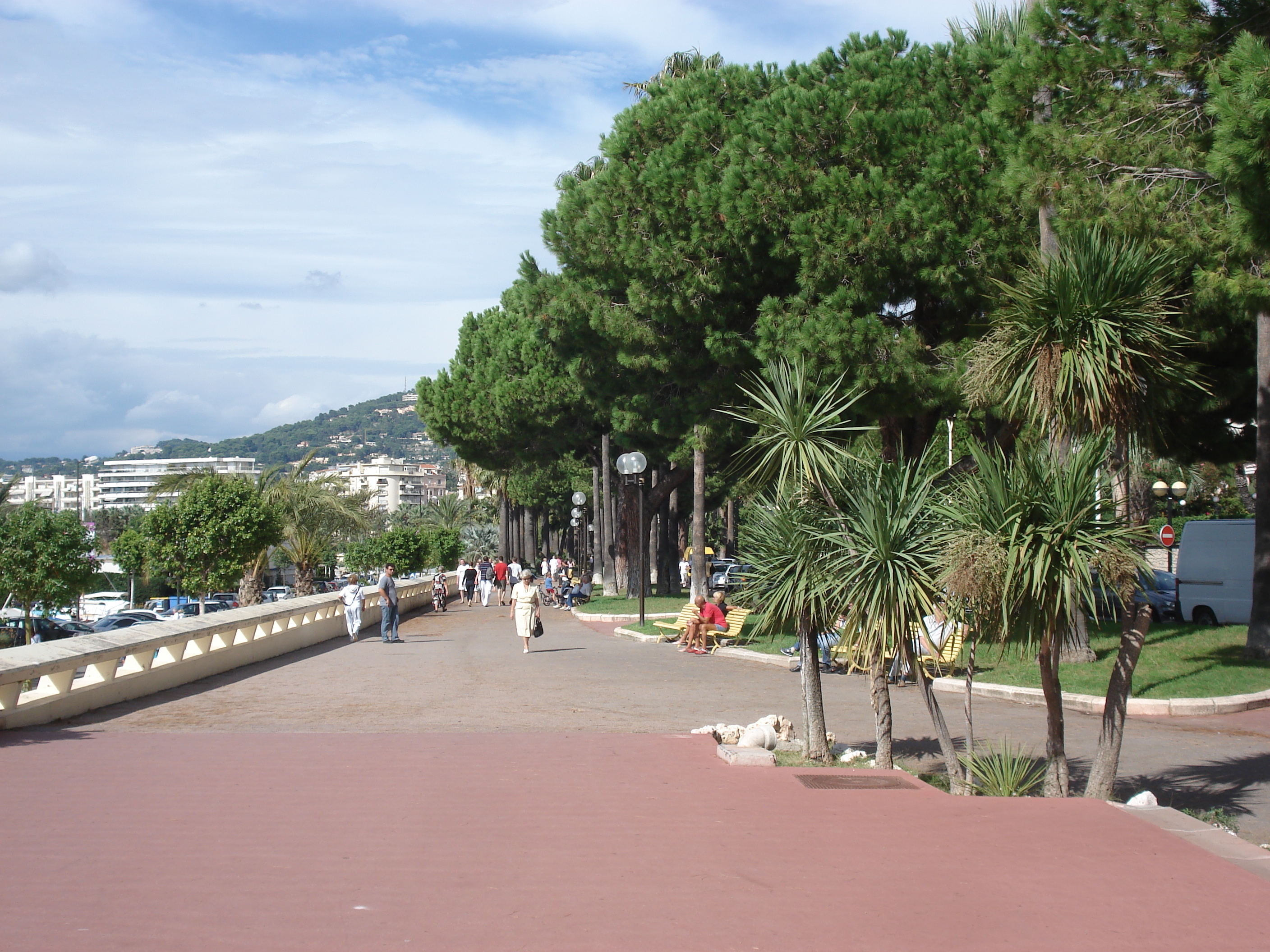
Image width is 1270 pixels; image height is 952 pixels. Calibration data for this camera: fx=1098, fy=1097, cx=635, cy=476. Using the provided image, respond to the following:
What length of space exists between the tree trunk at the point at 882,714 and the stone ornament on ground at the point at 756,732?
0.90m

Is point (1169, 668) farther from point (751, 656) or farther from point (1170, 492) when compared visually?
point (1170, 492)

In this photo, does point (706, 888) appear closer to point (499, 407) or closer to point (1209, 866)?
point (1209, 866)

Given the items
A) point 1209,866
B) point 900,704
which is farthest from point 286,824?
point 900,704

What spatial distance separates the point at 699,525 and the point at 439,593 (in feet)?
46.5

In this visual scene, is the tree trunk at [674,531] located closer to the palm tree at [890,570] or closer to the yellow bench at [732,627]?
the yellow bench at [732,627]

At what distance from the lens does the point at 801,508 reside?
9.38 meters

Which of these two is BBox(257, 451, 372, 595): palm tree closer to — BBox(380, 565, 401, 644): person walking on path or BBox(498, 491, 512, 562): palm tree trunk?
BBox(498, 491, 512, 562): palm tree trunk

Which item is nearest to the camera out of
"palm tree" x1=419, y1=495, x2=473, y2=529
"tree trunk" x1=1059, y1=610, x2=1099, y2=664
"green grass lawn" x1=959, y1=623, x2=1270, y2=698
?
A: "green grass lawn" x1=959, y1=623, x2=1270, y2=698

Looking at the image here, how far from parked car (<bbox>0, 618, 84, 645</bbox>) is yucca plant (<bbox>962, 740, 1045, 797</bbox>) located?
34974 mm

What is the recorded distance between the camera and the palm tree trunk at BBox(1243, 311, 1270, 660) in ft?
50.4

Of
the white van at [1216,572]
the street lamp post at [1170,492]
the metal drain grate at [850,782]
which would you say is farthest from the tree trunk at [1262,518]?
the street lamp post at [1170,492]

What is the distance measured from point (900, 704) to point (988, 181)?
30.8 ft

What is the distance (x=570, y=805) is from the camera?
7164 mm

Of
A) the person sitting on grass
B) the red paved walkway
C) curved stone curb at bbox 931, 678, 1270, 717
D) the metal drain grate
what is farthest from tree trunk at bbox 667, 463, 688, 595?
the red paved walkway
